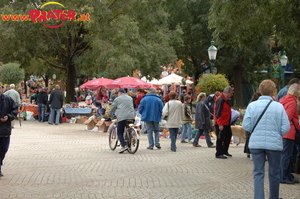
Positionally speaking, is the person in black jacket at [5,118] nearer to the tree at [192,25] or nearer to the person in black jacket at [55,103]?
the person in black jacket at [55,103]

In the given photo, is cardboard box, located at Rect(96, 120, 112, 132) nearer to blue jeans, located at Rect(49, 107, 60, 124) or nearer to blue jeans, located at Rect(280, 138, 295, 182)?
blue jeans, located at Rect(49, 107, 60, 124)

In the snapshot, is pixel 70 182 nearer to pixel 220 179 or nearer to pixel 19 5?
pixel 220 179

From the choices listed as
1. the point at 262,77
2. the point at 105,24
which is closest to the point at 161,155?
the point at 105,24

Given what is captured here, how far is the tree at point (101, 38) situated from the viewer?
99.4 feet

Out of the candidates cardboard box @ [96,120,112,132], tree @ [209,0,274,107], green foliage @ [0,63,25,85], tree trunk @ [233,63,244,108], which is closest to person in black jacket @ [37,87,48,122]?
cardboard box @ [96,120,112,132]

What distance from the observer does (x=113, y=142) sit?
48.1 ft

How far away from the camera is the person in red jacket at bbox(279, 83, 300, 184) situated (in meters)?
8.99

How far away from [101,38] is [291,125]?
911 inches

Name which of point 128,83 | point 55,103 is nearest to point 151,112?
point 128,83

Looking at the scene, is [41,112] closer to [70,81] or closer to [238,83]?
[70,81]

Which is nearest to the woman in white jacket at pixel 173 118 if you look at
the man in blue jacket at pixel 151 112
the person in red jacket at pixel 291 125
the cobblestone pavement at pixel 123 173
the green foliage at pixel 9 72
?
the man in blue jacket at pixel 151 112

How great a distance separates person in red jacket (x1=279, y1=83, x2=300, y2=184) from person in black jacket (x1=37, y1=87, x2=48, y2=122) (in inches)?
749

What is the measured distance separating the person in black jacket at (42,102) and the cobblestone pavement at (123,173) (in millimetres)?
10923

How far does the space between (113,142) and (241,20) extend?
4.75m
